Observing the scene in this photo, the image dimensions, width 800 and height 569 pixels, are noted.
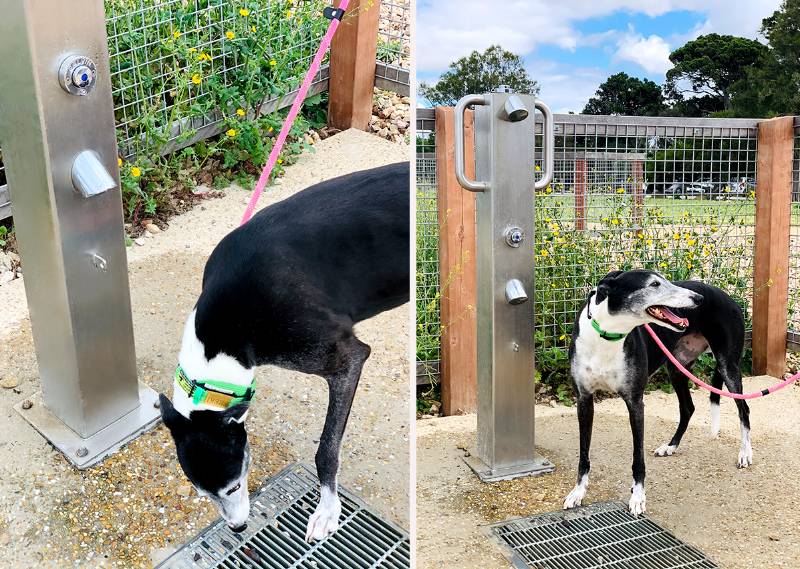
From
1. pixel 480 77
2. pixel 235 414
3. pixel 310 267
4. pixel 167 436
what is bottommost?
pixel 167 436

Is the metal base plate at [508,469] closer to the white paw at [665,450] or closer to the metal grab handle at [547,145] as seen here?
the white paw at [665,450]

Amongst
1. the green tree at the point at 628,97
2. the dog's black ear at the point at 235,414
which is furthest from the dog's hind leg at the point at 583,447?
the dog's black ear at the point at 235,414

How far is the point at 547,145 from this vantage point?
4.37 feet

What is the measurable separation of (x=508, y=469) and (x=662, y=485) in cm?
33

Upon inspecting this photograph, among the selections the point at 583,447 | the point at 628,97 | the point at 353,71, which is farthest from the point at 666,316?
the point at 353,71

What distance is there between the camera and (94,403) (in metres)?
1.27

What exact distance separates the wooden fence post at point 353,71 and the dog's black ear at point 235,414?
78 centimetres

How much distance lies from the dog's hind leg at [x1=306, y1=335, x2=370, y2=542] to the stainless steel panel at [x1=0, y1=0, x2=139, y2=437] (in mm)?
478

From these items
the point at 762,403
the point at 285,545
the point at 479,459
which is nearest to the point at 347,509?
the point at 285,545

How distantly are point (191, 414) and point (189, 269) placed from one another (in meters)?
0.51

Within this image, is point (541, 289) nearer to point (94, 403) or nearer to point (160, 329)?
point (160, 329)

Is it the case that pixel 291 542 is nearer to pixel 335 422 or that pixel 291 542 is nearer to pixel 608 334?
pixel 335 422

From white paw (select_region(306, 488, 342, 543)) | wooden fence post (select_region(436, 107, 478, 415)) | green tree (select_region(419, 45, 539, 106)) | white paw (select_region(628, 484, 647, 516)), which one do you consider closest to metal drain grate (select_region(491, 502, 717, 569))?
white paw (select_region(628, 484, 647, 516))

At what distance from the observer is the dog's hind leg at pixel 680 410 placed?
1.32 metres
